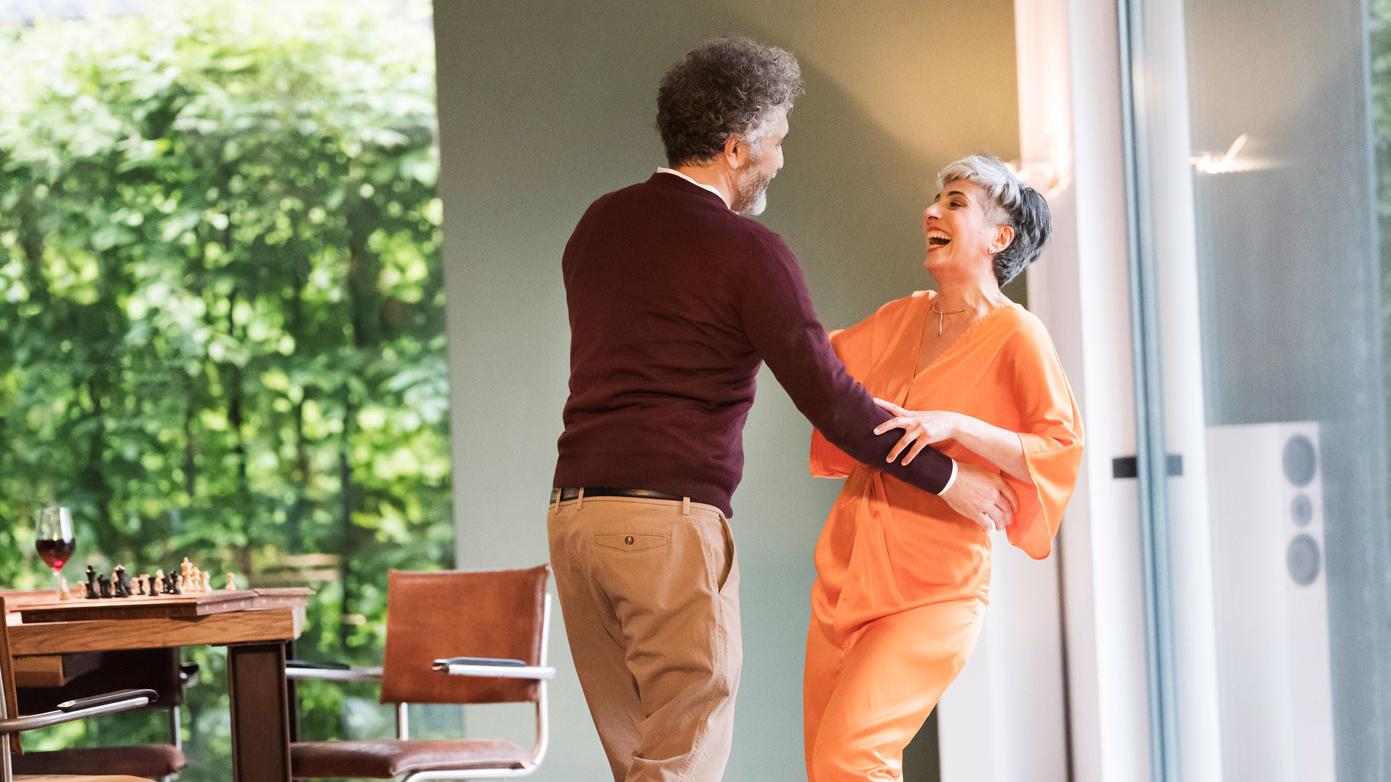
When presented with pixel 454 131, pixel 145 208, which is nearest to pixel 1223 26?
pixel 454 131

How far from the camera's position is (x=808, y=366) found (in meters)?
2.22

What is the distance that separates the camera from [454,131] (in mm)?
4348

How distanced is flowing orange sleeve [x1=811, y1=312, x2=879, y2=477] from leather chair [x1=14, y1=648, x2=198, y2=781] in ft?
6.23

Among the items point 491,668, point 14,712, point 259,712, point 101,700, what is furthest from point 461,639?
point 14,712

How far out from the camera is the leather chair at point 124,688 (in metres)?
3.44

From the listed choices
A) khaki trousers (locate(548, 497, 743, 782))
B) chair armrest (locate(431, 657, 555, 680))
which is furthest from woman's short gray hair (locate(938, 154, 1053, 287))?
chair armrest (locate(431, 657, 555, 680))

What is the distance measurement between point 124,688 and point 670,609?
227 cm

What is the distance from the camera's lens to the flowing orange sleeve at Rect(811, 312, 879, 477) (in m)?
2.69

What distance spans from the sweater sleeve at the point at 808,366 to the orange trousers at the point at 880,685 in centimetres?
24

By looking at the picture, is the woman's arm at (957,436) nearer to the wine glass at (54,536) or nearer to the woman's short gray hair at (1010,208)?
the woman's short gray hair at (1010,208)

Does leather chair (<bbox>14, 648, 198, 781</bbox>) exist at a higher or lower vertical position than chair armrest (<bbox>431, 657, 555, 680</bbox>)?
lower

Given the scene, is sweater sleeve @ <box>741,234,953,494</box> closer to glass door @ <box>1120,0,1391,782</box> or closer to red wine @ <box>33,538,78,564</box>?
glass door @ <box>1120,0,1391,782</box>

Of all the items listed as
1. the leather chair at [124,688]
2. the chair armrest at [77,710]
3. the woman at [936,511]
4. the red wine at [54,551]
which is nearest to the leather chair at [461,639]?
the leather chair at [124,688]

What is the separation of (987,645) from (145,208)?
3.16m
